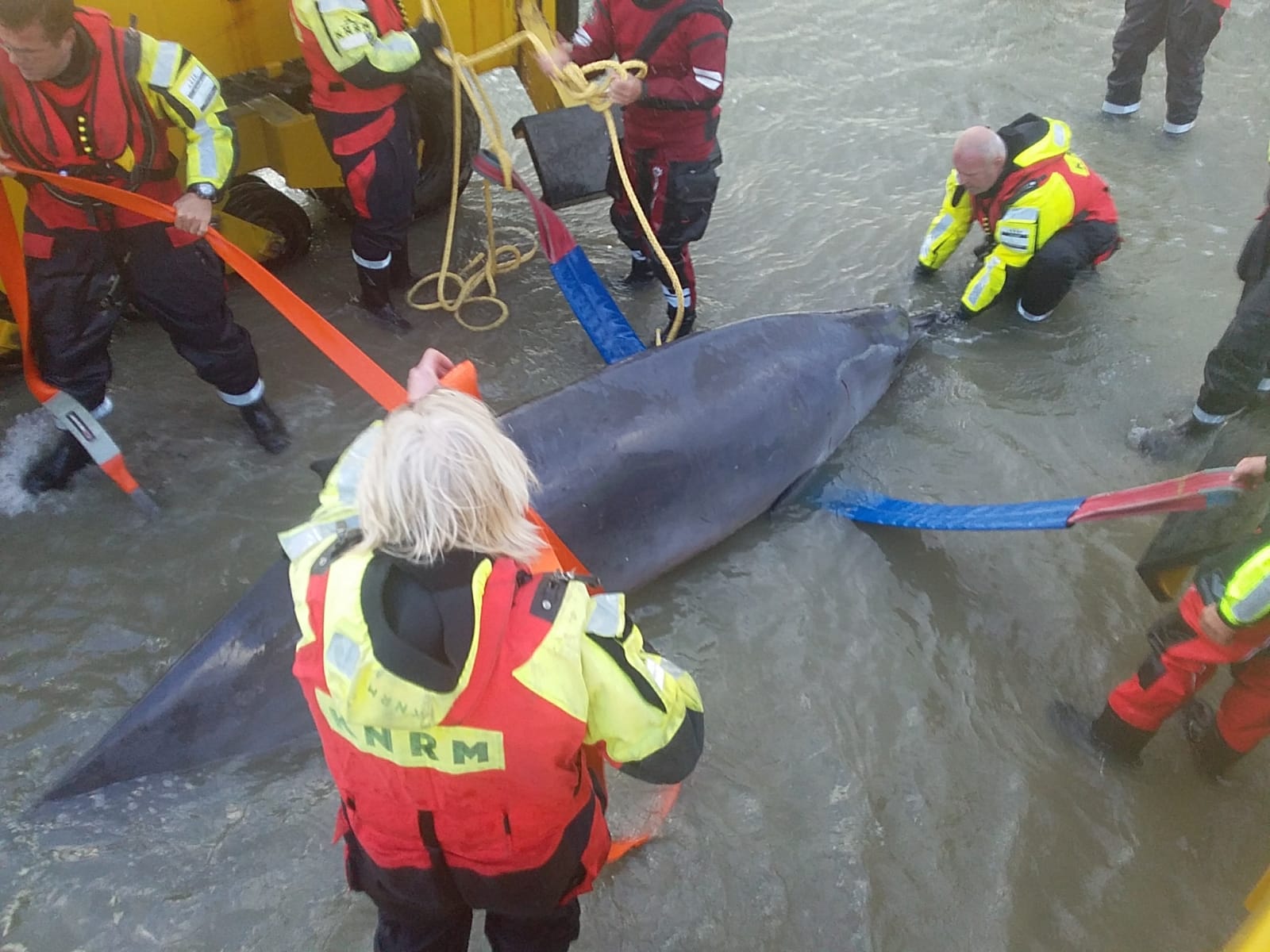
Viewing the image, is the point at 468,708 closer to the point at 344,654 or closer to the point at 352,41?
the point at 344,654

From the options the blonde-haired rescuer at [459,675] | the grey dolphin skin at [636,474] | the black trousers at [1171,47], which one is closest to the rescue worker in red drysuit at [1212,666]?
the grey dolphin skin at [636,474]

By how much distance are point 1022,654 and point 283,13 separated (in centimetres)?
486

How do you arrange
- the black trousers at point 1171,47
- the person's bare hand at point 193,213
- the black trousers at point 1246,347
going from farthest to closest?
the black trousers at point 1171,47 → the black trousers at point 1246,347 → the person's bare hand at point 193,213

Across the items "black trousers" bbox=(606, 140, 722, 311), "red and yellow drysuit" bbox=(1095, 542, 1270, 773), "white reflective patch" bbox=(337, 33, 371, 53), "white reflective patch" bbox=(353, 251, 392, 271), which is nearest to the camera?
"red and yellow drysuit" bbox=(1095, 542, 1270, 773)

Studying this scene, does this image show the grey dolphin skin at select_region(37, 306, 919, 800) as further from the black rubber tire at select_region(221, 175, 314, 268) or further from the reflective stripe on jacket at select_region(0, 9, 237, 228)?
the black rubber tire at select_region(221, 175, 314, 268)

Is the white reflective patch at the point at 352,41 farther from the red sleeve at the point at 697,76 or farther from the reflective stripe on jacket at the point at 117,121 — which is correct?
the red sleeve at the point at 697,76

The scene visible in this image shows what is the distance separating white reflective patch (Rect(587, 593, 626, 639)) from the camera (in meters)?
1.86

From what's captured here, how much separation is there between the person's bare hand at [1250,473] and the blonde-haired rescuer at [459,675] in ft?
7.05

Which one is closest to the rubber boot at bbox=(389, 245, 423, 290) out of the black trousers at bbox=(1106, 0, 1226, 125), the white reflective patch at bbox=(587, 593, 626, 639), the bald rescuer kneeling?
the bald rescuer kneeling

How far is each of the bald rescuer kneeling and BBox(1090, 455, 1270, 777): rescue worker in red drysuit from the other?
9.05ft

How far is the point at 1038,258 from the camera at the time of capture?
5.54 m

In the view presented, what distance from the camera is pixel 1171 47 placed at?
7668mm

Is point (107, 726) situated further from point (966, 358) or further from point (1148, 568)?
point (966, 358)

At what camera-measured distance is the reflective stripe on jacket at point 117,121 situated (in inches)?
130
